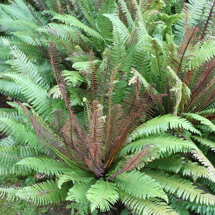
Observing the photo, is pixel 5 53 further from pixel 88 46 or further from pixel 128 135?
pixel 128 135

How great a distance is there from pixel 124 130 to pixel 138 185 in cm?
50

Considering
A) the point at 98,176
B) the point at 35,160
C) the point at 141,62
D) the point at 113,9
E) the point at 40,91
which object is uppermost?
the point at 113,9

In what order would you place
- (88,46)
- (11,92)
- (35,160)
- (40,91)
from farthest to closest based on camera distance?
(88,46), (11,92), (40,91), (35,160)

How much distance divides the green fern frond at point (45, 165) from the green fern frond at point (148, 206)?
59cm

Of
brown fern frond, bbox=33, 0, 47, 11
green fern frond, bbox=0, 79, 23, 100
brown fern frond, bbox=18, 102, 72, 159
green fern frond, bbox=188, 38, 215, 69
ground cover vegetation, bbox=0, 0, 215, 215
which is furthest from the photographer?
brown fern frond, bbox=33, 0, 47, 11

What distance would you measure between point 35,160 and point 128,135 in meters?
0.84

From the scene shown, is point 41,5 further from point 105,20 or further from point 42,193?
point 42,193

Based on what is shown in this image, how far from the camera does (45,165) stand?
2188 mm

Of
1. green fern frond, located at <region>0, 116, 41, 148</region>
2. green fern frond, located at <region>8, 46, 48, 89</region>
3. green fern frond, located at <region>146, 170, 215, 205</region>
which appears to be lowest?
green fern frond, located at <region>146, 170, 215, 205</region>

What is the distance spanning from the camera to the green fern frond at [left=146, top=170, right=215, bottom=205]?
78.5 inches

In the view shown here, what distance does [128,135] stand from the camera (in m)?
2.28

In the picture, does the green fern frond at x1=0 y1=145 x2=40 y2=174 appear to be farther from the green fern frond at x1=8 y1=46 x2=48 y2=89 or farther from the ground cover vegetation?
the green fern frond at x1=8 y1=46 x2=48 y2=89

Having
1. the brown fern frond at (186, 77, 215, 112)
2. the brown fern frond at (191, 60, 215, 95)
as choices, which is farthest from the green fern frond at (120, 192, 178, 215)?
the brown fern frond at (191, 60, 215, 95)

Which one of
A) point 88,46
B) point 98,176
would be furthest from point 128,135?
point 88,46
